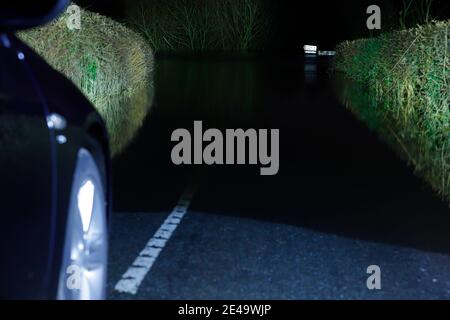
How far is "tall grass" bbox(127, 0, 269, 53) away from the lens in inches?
2425

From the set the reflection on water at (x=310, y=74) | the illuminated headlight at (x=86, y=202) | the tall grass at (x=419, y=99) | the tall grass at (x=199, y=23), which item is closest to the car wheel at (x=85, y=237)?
the illuminated headlight at (x=86, y=202)

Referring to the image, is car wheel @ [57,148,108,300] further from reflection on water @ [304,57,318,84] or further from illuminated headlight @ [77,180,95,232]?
reflection on water @ [304,57,318,84]

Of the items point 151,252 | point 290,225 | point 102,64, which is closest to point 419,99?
point 102,64

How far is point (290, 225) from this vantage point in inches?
237

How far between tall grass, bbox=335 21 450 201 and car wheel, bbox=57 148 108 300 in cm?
436

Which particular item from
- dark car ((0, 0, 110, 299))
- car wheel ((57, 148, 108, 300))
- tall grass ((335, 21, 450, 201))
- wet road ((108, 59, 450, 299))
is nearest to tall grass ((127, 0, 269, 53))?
tall grass ((335, 21, 450, 201))

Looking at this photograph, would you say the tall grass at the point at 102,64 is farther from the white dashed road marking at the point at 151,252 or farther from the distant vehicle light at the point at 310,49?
the distant vehicle light at the point at 310,49

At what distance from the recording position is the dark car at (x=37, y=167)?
2.56 m

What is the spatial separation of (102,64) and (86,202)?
11341 mm

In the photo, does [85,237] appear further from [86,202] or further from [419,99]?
[419,99]

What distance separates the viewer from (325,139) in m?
10.9

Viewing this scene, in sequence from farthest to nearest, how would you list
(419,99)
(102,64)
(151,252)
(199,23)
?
(199,23)
(102,64)
(419,99)
(151,252)

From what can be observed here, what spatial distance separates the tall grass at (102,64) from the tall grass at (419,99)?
424cm

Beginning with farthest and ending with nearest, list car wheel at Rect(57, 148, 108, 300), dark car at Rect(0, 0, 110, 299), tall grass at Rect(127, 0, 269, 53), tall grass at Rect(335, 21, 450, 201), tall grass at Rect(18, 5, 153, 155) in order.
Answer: tall grass at Rect(127, 0, 269, 53), tall grass at Rect(18, 5, 153, 155), tall grass at Rect(335, 21, 450, 201), car wheel at Rect(57, 148, 108, 300), dark car at Rect(0, 0, 110, 299)
